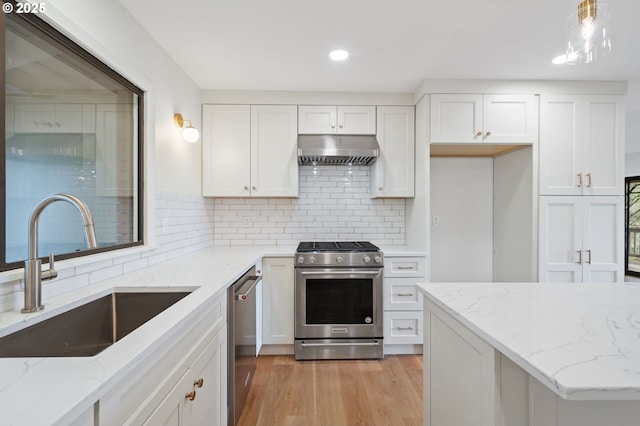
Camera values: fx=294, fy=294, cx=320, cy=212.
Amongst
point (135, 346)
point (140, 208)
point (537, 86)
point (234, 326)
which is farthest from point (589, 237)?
point (140, 208)

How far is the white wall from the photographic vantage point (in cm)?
324

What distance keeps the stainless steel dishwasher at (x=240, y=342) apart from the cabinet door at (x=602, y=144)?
10.1 ft

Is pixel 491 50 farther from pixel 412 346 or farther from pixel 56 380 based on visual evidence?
pixel 56 380

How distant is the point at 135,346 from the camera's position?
77 centimetres

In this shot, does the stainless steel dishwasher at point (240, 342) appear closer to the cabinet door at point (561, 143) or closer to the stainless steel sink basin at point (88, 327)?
the stainless steel sink basin at point (88, 327)

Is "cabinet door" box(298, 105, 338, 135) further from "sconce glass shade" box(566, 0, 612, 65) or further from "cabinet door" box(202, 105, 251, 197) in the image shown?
"sconce glass shade" box(566, 0, 612, 65)

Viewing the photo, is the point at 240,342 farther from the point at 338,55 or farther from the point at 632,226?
the point at 632,226

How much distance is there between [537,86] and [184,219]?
3.35 meters

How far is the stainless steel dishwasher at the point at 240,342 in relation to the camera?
1670 mm

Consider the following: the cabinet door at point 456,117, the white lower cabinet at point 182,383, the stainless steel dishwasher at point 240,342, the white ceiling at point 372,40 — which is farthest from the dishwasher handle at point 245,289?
the cabinet door at point 456,117

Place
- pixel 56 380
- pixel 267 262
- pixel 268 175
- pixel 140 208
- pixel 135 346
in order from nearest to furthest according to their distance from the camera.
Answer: pixel 56 380
pixel 135 346
pixel 140 208
pixel 267 262
pixel 268 175

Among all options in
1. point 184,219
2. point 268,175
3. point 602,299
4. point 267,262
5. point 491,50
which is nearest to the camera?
point 602,299

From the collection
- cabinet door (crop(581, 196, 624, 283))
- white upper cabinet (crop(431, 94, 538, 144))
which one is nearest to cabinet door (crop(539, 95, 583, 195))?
white upper cabinet (crop(431, 94, 538, 144))

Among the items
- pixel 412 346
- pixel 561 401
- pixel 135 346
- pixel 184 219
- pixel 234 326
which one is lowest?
pixel 412 346
